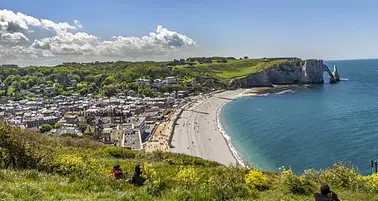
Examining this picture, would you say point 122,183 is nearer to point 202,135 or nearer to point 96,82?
point 202,135

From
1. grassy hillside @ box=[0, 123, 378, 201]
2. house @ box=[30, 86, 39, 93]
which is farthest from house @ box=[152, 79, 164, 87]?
grassy hillside @ box=[0, 123, 378, 201]

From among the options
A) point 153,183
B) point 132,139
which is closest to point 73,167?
point 153,183

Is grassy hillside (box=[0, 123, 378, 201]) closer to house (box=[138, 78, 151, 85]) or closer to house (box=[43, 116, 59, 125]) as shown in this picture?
house (box=[43, 116, 59, 125])

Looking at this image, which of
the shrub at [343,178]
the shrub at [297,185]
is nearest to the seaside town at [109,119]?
the shrub at [343,178]

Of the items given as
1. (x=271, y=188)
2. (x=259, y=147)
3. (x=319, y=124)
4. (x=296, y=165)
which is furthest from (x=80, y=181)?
(x=319, y=124)

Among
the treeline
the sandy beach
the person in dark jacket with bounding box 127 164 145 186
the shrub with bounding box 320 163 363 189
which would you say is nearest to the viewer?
the person in dark jacket with bounding box 127 164 145 186
